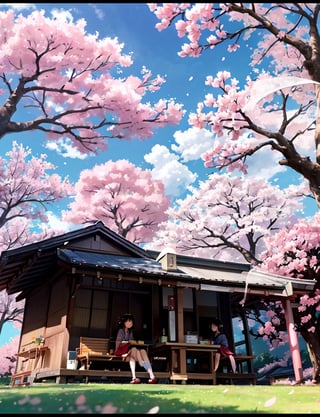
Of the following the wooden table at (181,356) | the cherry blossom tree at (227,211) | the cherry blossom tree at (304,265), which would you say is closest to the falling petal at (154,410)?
the wooden table at (181,356)

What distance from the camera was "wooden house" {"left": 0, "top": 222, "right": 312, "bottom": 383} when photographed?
9453 millimetres

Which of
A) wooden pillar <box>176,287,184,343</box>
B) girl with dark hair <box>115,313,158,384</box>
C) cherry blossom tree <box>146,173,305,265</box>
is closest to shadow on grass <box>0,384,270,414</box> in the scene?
girl with dark hair <box>115,313,158,384</box>

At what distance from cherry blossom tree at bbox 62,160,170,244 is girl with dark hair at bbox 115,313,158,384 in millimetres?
14216

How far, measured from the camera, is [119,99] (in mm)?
14461

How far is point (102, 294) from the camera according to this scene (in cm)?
1100

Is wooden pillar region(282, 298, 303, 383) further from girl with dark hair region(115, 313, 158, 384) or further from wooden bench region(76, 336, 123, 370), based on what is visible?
wooden bench region(76, 336, 123, 370)

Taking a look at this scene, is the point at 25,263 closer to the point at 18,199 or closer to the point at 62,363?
the point at 62,363

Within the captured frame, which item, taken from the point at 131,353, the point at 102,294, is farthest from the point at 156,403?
the point at 102,294

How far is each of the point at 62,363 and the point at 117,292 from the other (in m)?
2.86

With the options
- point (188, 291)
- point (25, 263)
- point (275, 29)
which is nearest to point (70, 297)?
point (25, 263)

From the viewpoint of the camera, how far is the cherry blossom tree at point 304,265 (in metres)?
11.5

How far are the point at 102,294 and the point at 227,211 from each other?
43.3 feet

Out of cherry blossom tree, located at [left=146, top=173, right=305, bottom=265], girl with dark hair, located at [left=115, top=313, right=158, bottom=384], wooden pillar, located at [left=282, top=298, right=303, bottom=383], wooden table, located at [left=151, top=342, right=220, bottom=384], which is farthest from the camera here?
cherry blossom tree, located at [left=146, top=173, right=305, bottom=265]

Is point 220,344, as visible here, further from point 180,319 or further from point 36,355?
point 36,355
